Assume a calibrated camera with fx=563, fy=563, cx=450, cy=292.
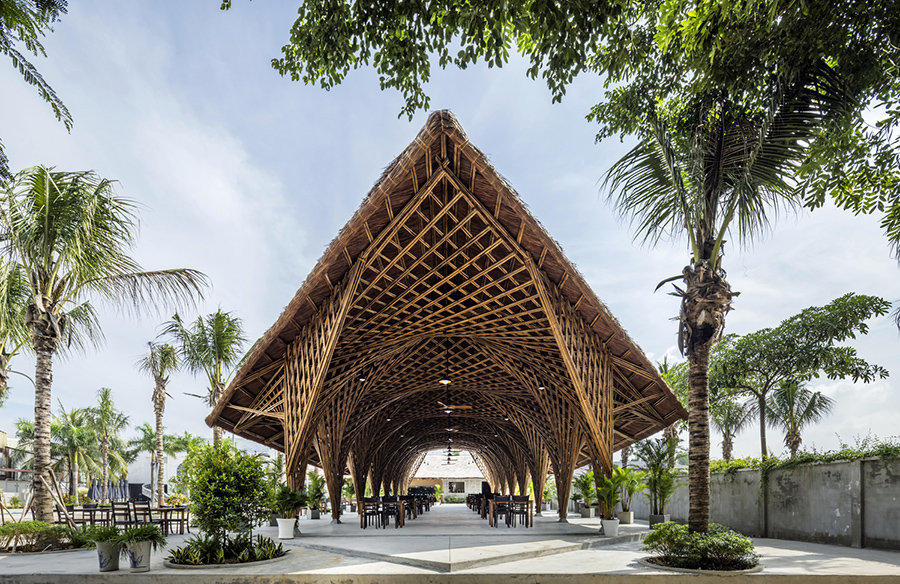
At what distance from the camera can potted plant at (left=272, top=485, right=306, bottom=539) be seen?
13.0 m

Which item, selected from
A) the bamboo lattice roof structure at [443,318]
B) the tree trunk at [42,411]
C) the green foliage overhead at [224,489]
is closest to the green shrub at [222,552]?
the green foliage overhead at [224,489]

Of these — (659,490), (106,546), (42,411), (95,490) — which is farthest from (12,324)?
(95,490)

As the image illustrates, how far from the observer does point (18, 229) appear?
10.1 m

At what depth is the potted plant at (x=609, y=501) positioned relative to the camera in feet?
42.9

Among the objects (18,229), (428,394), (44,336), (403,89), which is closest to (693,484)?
(403,89)

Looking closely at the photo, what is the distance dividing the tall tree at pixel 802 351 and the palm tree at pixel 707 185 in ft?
34.6

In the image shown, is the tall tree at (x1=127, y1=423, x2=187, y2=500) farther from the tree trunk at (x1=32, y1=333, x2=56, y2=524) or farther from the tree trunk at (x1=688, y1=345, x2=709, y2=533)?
the tree trunk at (x1=688, y1=345, x2=709, y2=533)

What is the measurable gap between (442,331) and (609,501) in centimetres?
672

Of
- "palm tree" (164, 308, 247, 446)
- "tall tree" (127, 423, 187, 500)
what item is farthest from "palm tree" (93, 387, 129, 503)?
"palm tree" (164, 308, 247, 446)

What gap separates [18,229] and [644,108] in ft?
36.2

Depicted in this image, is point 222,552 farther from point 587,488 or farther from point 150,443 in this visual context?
point 150,443

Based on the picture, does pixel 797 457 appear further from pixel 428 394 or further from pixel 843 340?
pixel 428 394

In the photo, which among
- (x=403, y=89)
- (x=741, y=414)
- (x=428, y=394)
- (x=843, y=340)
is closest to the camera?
(x=403, y=89)

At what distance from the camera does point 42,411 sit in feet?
34.0
